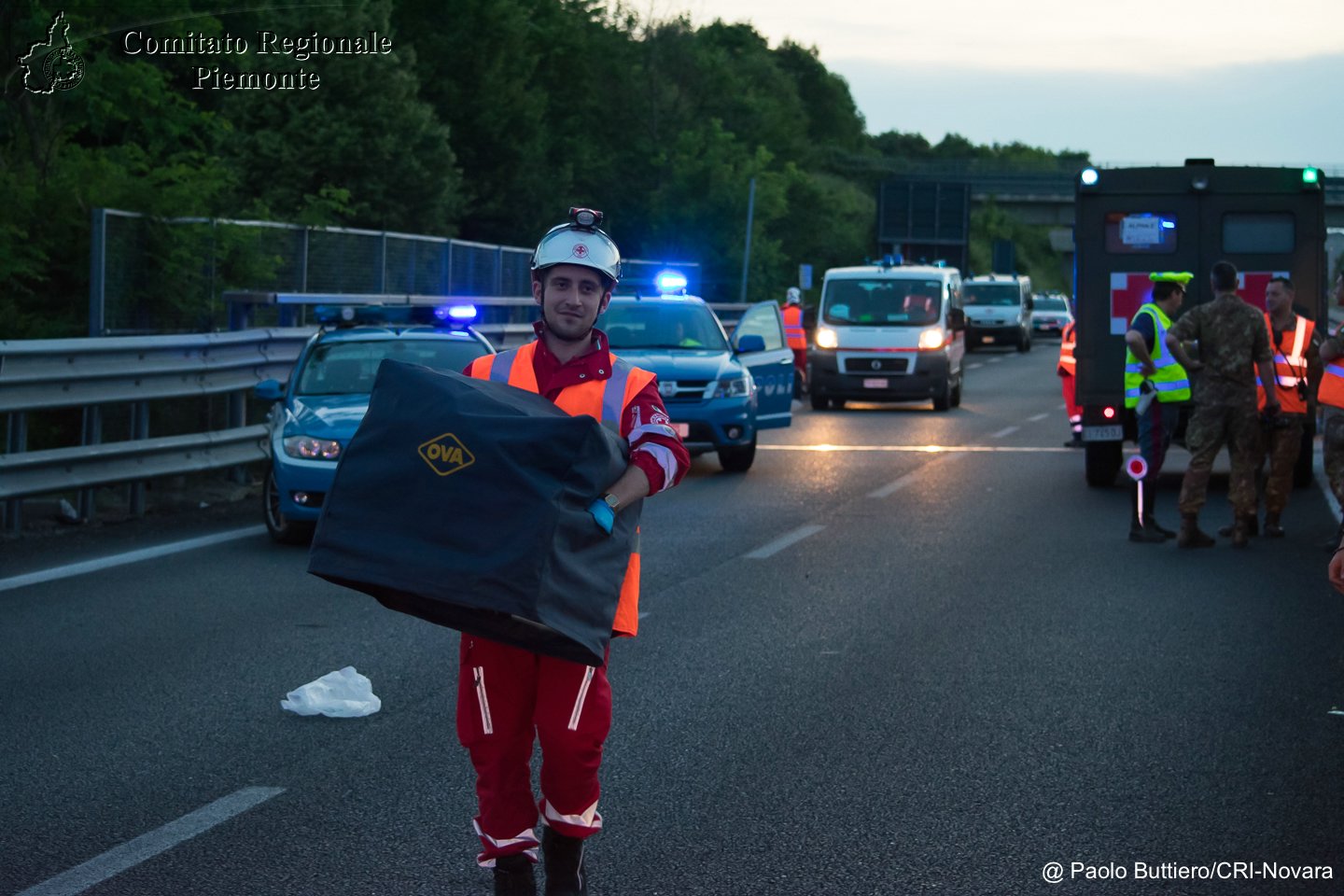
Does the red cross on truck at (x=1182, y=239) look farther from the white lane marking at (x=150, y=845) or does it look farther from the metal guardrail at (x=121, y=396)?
the white lane marking at (x=150, y=845)

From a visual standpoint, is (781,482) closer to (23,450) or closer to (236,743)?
(23,450)

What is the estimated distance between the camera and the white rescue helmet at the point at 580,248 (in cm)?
457

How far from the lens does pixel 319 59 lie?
152ft

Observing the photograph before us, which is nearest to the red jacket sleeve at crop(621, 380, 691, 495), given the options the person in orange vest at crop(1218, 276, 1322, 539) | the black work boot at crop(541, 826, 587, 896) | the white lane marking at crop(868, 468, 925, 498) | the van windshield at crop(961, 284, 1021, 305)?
the black work boot at crop(541, 826, 587, 896)

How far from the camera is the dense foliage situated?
18.9 metres

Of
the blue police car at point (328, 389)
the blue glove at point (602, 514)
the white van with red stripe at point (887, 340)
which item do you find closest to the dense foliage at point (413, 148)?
the blue police car at point (328, 389)

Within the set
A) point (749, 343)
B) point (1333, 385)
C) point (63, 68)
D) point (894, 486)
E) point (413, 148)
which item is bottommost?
point (894, 486)

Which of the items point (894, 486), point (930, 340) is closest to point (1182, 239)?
point (894, 486)

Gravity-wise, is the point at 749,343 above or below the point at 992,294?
below

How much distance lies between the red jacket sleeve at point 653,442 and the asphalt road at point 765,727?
4.01 ft

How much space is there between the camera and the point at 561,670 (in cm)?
443

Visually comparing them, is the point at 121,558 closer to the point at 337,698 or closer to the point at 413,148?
the point at 337,698

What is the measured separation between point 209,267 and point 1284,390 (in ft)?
34.7

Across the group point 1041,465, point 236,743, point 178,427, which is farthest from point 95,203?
point 236,743
